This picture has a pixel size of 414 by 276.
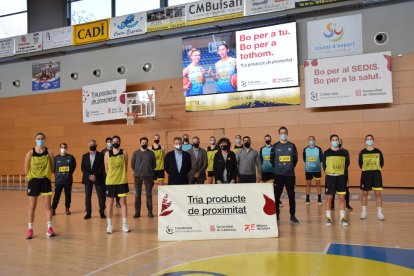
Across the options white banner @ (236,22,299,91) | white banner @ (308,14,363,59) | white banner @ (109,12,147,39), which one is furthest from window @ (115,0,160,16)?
white banner @ (308,14,363,59)

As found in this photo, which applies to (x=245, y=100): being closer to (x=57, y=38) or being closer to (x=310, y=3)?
(x=310, y=3)

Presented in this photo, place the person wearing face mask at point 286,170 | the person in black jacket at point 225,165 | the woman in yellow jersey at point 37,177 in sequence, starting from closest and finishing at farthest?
the woman in yellow jersey at point 37,177
the person wearing face mask at point 286,170
the person in black jacket at point 225,165

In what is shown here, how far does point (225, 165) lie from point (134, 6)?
1278 centimetres

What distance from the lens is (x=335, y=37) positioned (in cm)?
1335

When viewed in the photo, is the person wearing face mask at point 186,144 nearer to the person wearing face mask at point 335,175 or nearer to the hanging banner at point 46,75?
the person wearing face mask at point 335,175

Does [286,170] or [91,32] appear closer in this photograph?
[286,170]

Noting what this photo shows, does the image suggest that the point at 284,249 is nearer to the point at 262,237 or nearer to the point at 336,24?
the point at 262,237

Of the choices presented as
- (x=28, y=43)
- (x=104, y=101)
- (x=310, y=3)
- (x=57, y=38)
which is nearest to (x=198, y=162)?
(x=310, y=3)

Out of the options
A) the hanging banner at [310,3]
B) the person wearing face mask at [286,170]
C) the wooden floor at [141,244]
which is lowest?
the wooden floor at [141,244]

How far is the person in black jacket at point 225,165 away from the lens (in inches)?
307

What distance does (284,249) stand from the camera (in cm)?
541

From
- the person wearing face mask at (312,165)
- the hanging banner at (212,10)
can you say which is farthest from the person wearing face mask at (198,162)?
the hanging banner at (212,10)

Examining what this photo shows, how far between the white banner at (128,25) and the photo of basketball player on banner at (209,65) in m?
2.21

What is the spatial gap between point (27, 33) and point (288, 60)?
47.6 ft
